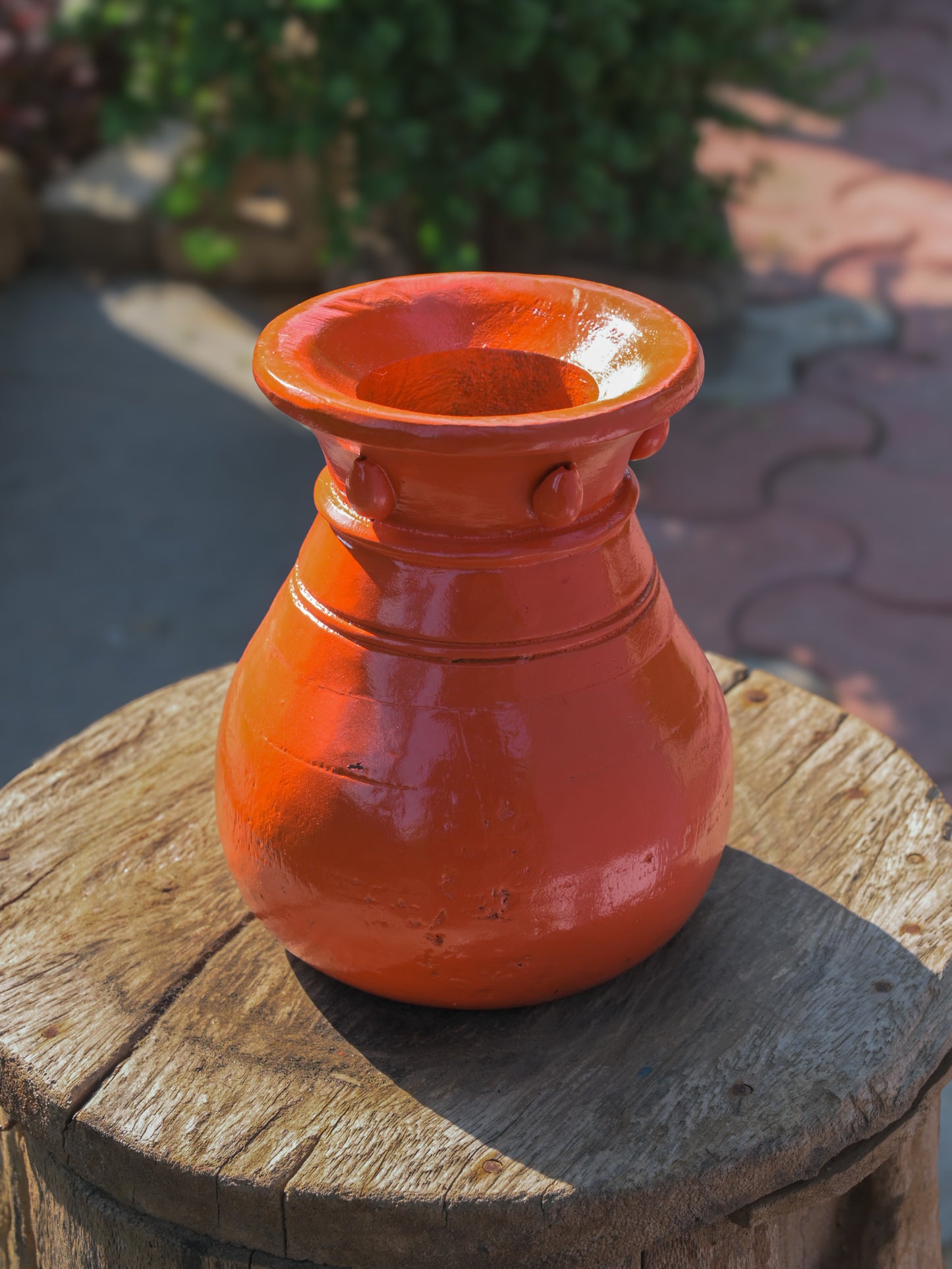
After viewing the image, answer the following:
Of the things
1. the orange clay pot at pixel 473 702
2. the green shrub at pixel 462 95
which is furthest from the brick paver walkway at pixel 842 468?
the orange clay pot at pixel 473 702

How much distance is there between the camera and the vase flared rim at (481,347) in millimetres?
1104

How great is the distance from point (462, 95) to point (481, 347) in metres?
2.43

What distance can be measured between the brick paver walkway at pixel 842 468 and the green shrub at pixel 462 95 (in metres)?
0.51

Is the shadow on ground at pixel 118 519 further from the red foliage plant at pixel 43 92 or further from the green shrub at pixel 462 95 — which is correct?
the red foliage plant at pixel 43 92

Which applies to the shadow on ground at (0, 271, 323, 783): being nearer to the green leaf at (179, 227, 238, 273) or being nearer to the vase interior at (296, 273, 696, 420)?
the green leaf at (179, 227, 238, 273)

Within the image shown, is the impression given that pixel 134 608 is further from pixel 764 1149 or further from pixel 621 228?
pixel 764 1149

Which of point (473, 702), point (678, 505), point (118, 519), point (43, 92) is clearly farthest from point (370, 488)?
point (43, 92)

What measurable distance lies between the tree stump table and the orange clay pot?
0.27ft

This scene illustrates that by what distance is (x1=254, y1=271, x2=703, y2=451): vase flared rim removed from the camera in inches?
43.4

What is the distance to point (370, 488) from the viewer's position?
106 cm

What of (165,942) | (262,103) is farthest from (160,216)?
(165,942)

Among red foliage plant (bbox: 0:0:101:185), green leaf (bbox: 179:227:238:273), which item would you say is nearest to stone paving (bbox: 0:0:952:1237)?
green leaf (bbox: 179:227:238:273)

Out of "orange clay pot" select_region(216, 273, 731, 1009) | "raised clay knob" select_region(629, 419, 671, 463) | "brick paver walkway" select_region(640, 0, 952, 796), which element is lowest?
"brick paver walkway" select_region(640, 0, 952, 796)

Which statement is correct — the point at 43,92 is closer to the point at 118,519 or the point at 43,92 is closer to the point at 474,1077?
the point at 118,519
